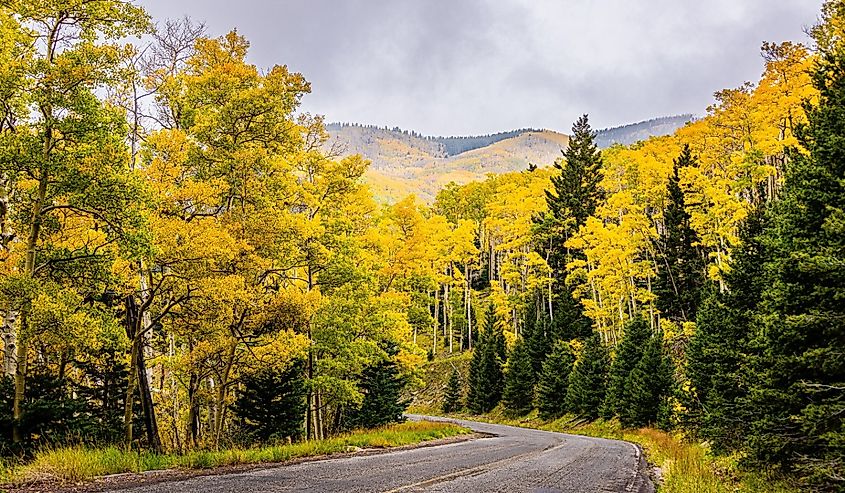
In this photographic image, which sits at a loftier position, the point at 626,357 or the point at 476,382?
the point at 626,357

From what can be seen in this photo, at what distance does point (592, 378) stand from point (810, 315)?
2646 cm

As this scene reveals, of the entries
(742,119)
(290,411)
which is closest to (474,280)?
(742,119)

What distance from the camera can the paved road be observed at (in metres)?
8.73

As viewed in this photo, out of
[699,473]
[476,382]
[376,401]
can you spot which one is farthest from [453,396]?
[699,473]

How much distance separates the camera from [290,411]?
2048 centimetres

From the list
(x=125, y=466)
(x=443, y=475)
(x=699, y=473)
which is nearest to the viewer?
(x=125, y=466)

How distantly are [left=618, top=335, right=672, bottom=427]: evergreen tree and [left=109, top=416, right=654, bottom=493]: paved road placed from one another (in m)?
13.7

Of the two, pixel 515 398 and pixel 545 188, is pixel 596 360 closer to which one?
pixel 515 398

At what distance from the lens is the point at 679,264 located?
116 feet

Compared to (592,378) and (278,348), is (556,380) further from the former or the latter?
(278,348)

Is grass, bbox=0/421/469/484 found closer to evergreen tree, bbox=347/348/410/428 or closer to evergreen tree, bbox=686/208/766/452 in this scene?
evergreen tree, bbox=686/208/766/452

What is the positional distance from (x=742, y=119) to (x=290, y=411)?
2461 cm

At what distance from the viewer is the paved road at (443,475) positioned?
8.73m

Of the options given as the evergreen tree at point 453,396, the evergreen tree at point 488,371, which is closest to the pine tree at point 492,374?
the evergreen tree at point 488,371
